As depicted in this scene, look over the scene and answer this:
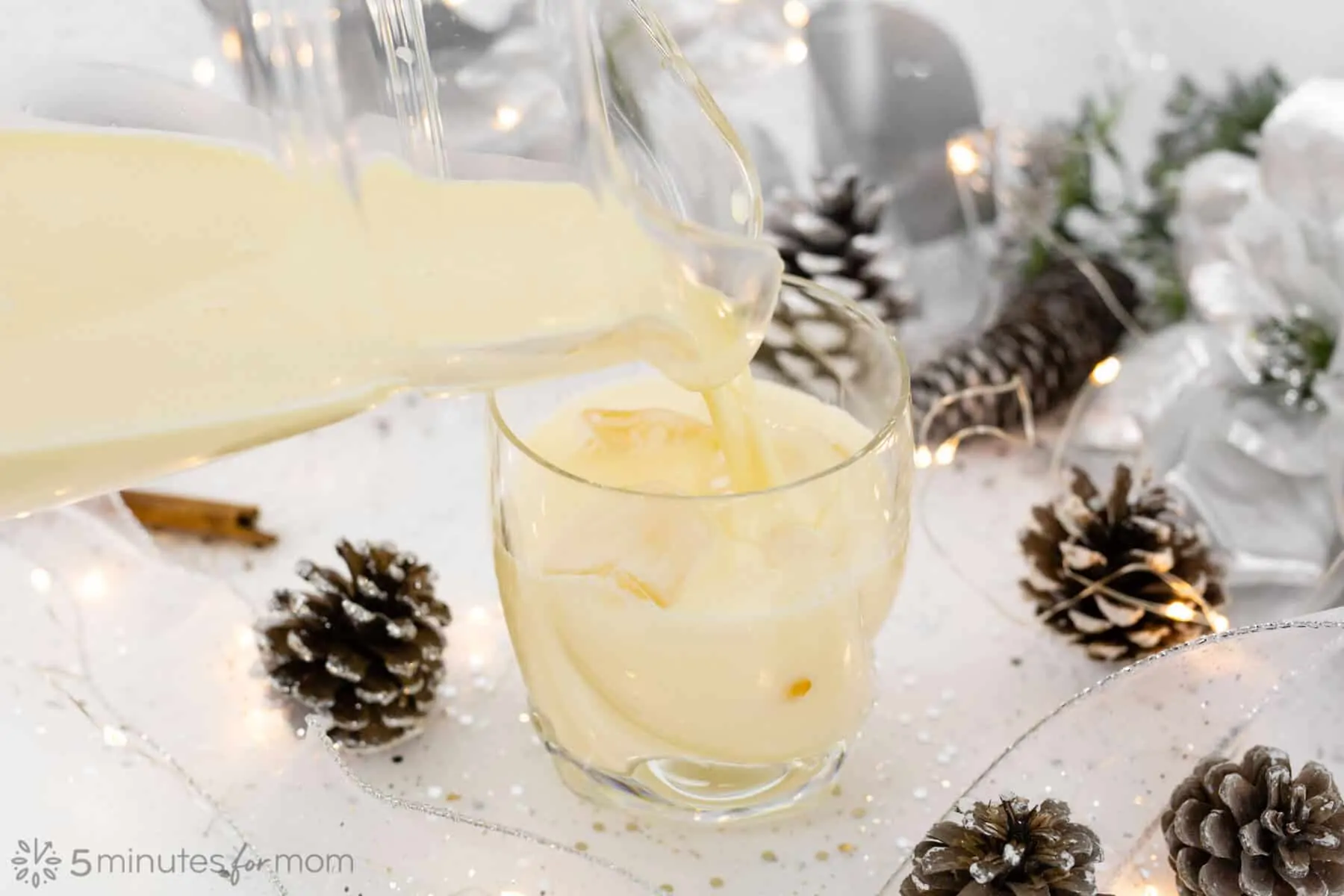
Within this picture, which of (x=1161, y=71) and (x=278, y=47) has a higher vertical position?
(x=278, y=47)

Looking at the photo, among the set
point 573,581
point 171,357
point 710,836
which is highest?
point 171,357

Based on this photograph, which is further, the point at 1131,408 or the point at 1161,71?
the point at 1161,71

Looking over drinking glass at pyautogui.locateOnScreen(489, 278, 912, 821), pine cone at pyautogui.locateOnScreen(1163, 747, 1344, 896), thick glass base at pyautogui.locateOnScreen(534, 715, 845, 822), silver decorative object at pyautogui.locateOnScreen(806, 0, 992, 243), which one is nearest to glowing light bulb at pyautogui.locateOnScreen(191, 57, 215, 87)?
drinking glass at pyautogui.locateOnScreen(489, 278, 912, 821)

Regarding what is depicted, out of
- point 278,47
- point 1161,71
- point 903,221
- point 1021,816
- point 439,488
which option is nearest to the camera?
point 278,47

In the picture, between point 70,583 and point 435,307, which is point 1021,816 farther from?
point 70,583

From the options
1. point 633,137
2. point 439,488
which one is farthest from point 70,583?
point 633,137

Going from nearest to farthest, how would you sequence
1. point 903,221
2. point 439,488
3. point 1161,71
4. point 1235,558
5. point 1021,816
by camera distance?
point 1021,816, point 1235,558, point 439,488, point 903,221, point 1161,71

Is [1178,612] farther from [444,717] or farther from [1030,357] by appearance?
[444,717]
